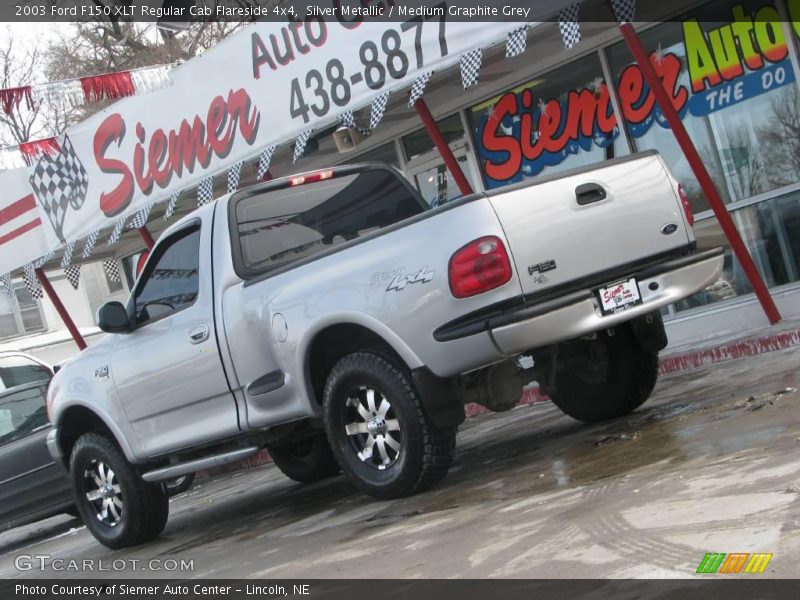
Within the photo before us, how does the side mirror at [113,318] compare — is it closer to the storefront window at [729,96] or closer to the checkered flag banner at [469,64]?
the checkered flag banner at [469,64]

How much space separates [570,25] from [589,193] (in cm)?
301

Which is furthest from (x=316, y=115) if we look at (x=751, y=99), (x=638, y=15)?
(x=751, y=99)

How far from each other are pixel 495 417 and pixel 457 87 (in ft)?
13.4

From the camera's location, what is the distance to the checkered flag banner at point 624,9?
868 centimetres

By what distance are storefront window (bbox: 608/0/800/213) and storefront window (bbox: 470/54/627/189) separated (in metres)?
0.42

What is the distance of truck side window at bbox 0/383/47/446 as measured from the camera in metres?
11.1

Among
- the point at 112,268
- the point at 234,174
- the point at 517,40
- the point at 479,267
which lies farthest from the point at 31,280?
the point at 479,267

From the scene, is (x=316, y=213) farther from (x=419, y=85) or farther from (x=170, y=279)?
(x=419, y=85)

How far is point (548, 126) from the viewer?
12453 mm

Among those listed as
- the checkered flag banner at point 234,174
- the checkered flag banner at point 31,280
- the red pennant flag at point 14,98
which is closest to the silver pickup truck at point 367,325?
the checkered flag banner at point 234,174

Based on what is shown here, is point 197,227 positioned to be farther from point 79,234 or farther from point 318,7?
point 79,234

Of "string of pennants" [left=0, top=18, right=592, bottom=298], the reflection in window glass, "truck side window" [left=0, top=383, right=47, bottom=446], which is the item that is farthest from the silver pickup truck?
the reflection in window glass

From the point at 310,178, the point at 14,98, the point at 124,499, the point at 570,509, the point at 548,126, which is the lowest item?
the point at 570,509

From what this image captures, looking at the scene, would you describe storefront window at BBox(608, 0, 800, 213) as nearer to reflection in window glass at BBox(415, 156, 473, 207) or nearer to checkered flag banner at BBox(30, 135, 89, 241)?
reflection in window glass at BBox(415, 156, 473, 207)
